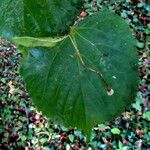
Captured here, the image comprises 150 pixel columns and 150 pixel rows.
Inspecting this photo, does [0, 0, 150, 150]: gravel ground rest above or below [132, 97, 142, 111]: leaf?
A: below

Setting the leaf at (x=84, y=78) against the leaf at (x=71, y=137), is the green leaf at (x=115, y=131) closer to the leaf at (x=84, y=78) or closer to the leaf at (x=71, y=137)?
the leaf at (x=71, y=137)

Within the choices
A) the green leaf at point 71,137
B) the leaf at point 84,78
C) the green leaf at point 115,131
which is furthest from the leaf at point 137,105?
the leaf at point 84,78

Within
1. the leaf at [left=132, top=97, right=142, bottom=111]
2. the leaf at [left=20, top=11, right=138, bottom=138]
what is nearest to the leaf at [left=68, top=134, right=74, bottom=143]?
the leaf at [left=132, top=97, right=142, bottom=111]

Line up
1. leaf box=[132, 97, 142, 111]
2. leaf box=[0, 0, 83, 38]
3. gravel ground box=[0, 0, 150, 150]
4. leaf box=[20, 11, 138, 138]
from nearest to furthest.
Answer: leaf box=[0, 0, 83, 38]
leaf box=[20, 11, 138, 138]
gravel ground box=[0, 0, 150, 150]
leaf box=[132, 97, 142, 111]

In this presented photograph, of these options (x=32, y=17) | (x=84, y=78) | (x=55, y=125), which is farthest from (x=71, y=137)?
(x=32, y=17)

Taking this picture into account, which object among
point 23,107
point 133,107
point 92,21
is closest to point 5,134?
point 23,107

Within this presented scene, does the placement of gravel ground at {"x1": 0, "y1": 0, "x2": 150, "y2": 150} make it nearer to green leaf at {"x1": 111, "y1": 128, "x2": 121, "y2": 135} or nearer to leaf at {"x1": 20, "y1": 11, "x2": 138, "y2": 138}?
green leaf at {"x1": 111, "y1": 128, "x2": 121, "y2": 135}

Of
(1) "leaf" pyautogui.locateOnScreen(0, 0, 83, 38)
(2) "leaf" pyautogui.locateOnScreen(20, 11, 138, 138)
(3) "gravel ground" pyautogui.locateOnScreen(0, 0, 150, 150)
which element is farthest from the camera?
(3) "gravel ground" pyautogui.locateOnScreen(0, 0, 150, 150)

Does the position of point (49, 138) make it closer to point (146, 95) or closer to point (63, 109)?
point (146, 95)
